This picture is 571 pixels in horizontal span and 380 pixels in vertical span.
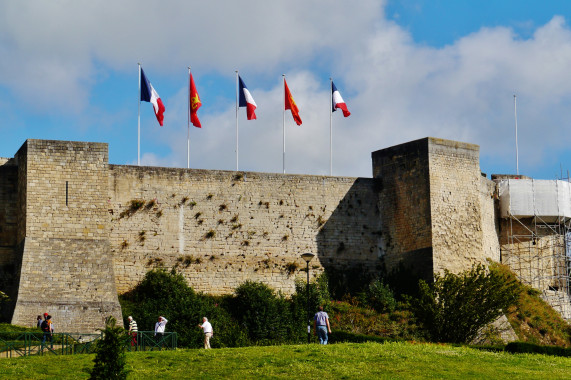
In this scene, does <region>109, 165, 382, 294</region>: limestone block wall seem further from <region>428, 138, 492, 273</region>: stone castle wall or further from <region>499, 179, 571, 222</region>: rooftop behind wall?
<region>499, 179, 571, 222</region>: rooftop behind wall

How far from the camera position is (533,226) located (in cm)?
4025

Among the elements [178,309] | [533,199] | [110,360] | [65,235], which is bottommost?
[110,360]

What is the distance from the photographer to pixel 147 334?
2672cm

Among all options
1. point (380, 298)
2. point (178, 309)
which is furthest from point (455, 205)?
point (178, 309)

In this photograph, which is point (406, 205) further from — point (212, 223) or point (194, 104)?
point (194, 104)

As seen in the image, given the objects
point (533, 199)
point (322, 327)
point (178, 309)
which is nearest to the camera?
point (322, 327)

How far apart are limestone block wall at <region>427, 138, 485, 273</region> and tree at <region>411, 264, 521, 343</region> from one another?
3.41 m

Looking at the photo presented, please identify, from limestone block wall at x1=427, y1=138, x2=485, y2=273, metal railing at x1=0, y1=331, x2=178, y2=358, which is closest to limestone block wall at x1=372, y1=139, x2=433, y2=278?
limestone block wall at x1=427, y1=138, x2=485, y2=273

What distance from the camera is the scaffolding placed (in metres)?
39.6

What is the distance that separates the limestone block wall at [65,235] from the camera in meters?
30.3

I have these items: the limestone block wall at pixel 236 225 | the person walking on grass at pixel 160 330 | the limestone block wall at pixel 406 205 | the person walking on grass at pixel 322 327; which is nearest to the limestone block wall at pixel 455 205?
the limestone block wall at pixel 406 205

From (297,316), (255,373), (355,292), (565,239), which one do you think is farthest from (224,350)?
(565,239)

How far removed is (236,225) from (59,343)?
1027 cm

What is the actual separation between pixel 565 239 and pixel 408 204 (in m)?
7.64
